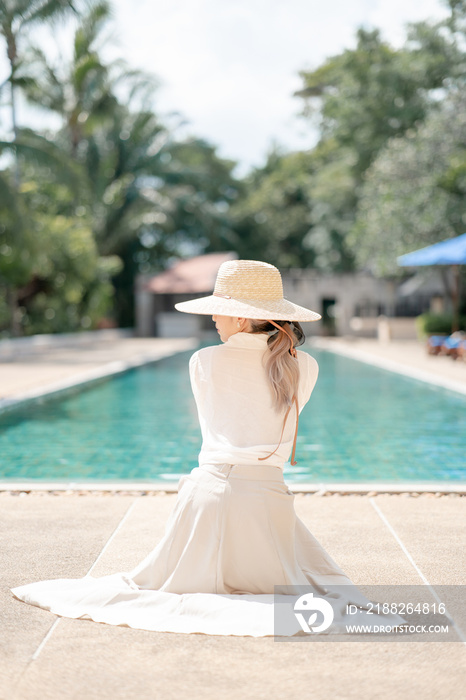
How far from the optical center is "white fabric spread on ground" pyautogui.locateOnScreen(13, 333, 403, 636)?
3146mm

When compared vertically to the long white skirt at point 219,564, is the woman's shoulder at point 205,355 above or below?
above

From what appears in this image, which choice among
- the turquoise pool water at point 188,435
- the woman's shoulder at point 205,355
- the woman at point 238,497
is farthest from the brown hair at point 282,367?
the turquoise pool water at point 188,435

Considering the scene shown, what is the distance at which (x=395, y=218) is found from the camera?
23859 millimetres

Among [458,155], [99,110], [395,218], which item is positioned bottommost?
[395,218]

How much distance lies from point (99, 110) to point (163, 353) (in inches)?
447

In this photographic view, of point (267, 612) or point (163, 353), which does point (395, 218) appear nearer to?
point (163, 353)

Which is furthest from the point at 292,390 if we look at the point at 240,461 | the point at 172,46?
the point at 172,46

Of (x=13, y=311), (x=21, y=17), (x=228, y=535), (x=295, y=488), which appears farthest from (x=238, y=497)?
(x=13, y=311)

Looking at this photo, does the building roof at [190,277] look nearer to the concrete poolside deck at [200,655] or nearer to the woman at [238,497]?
the concrete poolside deck at [200,655]

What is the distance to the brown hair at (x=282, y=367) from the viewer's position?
10.6ft

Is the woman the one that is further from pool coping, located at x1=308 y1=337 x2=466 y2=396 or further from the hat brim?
pool coping, located at x1=308 y1=337 x2=466 y2=396

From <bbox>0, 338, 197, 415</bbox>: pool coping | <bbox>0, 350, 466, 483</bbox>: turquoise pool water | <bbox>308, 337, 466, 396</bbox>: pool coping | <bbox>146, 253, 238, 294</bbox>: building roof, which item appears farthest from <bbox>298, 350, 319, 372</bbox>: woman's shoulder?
<bbox>146, 253, 238, 294</bbox>: building roof

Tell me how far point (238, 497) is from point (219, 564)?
0.27m

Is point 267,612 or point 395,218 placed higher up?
point 395,218
